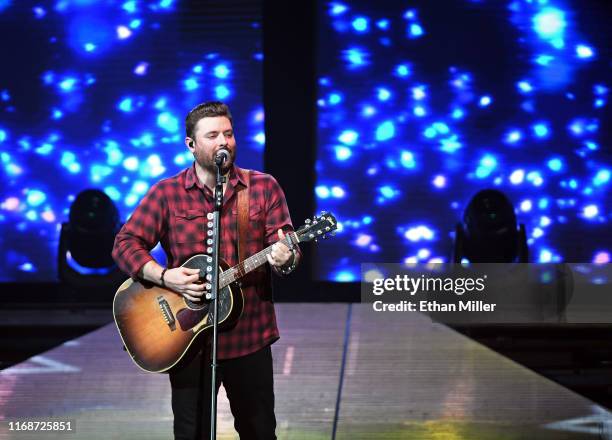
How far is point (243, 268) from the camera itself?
282 centimetres

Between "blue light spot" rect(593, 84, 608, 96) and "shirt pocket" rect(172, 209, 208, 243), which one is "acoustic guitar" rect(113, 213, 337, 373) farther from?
"blue light spot" rect(593, 84, 608, 96)

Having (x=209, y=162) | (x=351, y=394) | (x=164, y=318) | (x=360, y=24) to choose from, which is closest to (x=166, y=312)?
(x=164, y=318)

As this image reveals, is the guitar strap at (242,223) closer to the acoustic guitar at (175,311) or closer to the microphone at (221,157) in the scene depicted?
the acoustic guitar at (175,311)

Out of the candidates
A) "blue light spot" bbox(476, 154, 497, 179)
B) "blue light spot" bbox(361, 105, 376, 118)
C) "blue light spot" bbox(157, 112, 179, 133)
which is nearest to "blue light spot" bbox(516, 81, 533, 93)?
"blue light spot" bbox(476, 154, 497, 179)

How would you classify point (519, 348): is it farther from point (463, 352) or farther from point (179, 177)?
point (179, 177)

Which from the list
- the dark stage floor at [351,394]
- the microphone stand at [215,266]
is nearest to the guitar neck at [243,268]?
the microphone stand at [215,266]

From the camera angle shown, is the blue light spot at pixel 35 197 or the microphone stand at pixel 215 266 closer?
the microphone stand at pixel 215 266

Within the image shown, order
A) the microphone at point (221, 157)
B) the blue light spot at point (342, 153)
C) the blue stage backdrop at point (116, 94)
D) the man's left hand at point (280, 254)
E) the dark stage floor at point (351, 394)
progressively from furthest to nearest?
the blue stage backdrop at point (116, 94)
the blue light spot at point (342, 153)
the dark stage floor at point (351, 394)
the man's left hand at point (280, 254)
the microphone at point (221, 157)

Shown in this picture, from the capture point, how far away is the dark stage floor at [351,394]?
4168 mm

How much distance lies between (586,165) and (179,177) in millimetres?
6769

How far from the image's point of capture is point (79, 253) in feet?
26.7

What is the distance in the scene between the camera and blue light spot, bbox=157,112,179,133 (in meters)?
9.04

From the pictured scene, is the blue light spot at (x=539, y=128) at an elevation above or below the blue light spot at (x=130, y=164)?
above

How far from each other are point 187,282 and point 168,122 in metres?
6.48
